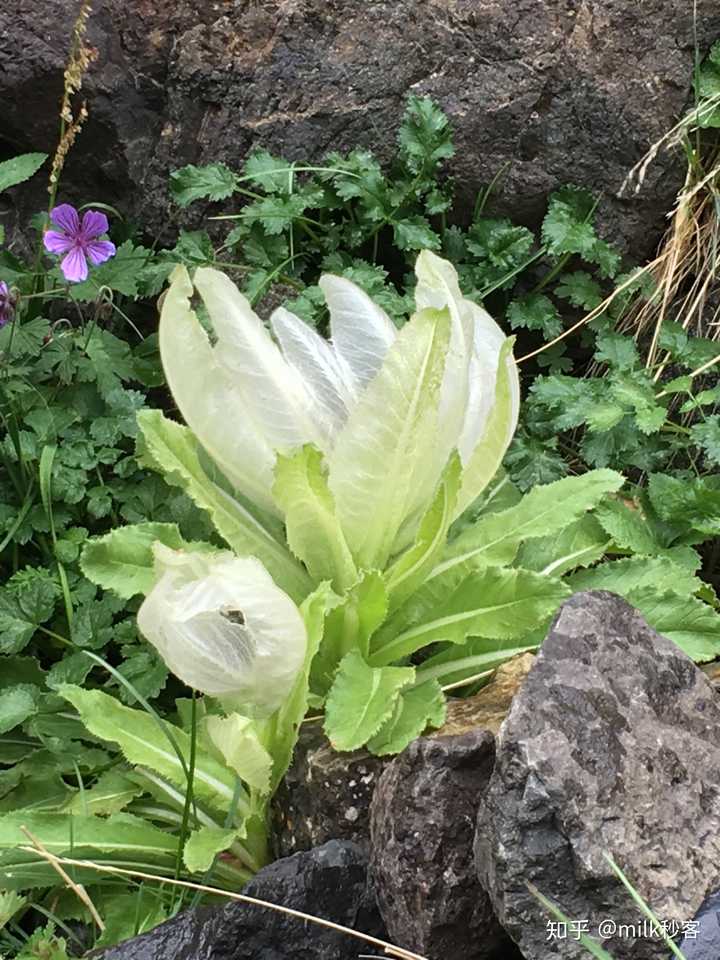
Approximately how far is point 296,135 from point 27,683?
1395mm

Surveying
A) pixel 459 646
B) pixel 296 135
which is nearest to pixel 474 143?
pixel 296 135

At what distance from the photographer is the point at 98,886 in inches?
66.0

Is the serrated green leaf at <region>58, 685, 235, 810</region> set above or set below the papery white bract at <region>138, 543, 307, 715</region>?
below

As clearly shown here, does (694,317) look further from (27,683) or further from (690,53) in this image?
(27,683)

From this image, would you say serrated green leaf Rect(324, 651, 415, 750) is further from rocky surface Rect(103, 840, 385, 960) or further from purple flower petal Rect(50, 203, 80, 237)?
purple flower petal Rect(50, 203, 80, 237)

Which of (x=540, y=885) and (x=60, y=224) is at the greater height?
(x=60, y=224)

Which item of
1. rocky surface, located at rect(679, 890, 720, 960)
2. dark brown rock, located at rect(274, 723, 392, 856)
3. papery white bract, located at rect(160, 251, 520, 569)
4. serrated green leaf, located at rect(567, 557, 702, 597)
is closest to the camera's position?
rocky surface, located at rect(679, 890, 720, 960)

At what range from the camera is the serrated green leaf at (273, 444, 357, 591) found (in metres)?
1.59

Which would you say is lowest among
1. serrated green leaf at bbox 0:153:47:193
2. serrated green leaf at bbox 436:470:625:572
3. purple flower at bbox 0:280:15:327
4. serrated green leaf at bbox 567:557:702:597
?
serrated green leaf at bbox 567:557:702:597

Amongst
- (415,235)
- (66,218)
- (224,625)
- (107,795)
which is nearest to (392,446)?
(224,625)

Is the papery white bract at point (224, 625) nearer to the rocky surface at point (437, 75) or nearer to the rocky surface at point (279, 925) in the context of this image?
the rocky surface at point (279, 925)

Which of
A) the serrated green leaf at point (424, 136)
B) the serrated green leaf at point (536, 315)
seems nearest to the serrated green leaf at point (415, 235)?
the serrated green leaf at point (424, 136)

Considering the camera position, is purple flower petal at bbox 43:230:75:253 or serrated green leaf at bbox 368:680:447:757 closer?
serrated green leaf at bbox 368:680:447:757

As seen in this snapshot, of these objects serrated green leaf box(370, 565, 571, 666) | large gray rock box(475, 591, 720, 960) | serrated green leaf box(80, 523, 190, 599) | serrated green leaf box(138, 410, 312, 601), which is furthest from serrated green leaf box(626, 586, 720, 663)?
serrated green leaf box(80, 523, 190, 599)
